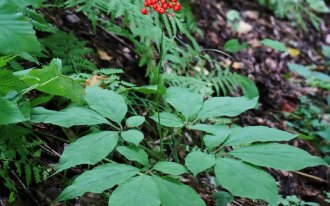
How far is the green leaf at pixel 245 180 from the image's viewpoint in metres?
1.21

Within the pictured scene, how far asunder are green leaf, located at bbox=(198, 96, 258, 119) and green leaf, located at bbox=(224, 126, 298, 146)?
105 mm

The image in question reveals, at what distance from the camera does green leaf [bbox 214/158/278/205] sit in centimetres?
121

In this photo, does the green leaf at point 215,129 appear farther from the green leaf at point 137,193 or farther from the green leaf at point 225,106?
the green leaf at point 137,193

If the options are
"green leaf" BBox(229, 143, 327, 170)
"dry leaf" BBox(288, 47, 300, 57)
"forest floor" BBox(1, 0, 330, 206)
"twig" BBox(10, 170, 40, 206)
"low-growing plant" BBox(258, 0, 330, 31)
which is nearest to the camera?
"green leaf" BBox(229, 143, 327, 170)

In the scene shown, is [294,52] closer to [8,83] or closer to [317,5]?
[317,5]

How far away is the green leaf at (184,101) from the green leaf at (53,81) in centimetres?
37

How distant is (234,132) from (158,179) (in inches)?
16.0

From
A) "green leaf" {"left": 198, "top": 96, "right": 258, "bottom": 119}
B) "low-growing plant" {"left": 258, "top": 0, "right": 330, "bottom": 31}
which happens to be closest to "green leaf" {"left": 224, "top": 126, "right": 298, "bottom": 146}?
"green leaf" {"left": 198, "top": 96, "right": 258, "bottom": 119}

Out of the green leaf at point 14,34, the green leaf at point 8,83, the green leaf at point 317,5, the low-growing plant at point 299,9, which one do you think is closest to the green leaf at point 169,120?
the green leaf at point 8,83

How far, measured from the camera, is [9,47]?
3.42 feet

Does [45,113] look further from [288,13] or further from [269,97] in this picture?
[288,13]

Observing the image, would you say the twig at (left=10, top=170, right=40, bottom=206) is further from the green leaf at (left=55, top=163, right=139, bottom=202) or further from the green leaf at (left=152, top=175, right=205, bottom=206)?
the green leaf at (left=152, top=175, right=205, bottom=206)

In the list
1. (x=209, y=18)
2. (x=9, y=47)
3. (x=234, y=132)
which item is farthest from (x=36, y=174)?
(x=209, y=18)

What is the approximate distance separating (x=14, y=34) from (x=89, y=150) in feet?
1.49
